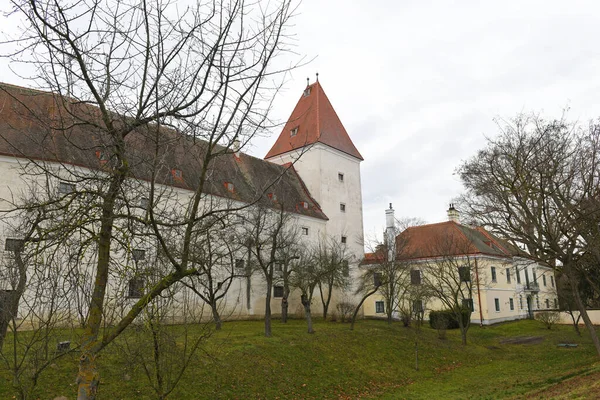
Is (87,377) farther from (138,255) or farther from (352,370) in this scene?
(352,370)

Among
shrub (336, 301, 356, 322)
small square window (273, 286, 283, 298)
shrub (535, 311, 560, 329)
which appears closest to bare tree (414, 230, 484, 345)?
shrub (336, 301, 356, 322)

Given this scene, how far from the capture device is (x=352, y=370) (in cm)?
1703

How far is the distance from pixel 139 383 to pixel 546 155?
1441 cm

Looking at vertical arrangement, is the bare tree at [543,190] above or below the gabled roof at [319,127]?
below

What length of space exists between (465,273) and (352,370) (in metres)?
13.1

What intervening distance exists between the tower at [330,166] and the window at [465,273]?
1017 centimetres

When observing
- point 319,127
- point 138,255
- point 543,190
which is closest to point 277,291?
point 319,127

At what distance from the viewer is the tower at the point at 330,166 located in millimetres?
36500

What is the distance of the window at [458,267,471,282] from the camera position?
87.2 feet

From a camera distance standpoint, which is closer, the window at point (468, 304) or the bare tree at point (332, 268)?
the bare tree at point (332, 268)

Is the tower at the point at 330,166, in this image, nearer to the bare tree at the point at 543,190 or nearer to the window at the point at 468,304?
the window at the point at 468,304

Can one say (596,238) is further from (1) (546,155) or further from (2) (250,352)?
(2) (250,352)

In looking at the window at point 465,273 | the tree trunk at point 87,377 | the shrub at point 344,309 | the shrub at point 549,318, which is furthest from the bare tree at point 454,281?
the tree trunk at point 87,377

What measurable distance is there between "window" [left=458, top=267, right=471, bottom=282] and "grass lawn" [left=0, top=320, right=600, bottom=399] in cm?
363
